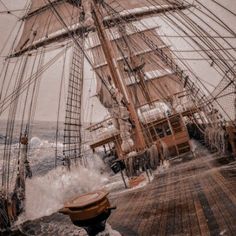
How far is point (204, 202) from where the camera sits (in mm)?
3705

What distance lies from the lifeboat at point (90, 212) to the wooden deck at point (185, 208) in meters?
0.89

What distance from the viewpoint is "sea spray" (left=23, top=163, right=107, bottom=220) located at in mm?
9117

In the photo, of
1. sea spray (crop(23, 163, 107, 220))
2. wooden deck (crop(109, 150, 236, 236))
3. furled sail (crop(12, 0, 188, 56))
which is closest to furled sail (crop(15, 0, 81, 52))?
furled sail (crop(12, 0, 188, 56))

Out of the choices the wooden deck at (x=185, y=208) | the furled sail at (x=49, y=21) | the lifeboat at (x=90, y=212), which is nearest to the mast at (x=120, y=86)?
the wooden deck at (x=185, y=208)

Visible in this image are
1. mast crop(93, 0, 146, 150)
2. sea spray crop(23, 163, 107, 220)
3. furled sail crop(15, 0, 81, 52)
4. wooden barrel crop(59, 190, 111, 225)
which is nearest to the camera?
wooden barrel crop(59, 190, 111, 225)

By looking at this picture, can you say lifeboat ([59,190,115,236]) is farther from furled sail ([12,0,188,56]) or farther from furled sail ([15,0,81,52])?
furled sail ([15,0,81,52])

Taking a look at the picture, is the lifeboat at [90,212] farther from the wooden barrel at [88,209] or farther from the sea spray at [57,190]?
the sea spray at [57,190]

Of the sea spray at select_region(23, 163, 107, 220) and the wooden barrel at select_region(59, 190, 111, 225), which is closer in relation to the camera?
the wooden barrel at select_region(59, 190, 111, 225)

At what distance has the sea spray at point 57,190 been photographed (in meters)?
9.12

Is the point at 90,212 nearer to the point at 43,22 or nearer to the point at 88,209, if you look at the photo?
the point at 88,209

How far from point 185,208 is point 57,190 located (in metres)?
10.5

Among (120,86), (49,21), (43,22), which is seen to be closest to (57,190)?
(120,86)

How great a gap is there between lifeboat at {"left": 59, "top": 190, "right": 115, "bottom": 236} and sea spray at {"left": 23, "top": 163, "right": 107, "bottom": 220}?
236 inches

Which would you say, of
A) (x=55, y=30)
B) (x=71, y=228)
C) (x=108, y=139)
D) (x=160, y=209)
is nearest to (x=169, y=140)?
(x=108, y=139)
